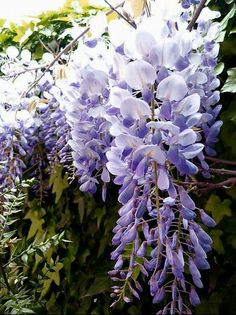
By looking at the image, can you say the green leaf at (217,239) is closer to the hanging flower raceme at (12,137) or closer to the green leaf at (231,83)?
the green leaf at (231,83)

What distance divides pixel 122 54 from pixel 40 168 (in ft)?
2.56

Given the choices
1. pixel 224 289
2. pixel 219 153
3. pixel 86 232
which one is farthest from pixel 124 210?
pixel 86 232

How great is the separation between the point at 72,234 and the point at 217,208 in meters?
0.51

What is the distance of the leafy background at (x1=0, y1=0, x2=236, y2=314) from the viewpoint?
3.39ft

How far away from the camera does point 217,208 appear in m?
1.17

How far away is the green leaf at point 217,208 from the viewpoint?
1163 mm

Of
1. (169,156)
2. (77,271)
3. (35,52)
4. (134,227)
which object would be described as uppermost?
(169,156)

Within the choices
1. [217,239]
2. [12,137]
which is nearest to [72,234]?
[12,137]

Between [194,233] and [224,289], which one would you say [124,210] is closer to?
[194,233]

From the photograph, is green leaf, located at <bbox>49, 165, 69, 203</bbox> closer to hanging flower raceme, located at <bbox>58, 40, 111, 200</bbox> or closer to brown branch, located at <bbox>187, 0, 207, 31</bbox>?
hanging flower raceme, located at <bbox>58, 40, 111, 200</bbox>

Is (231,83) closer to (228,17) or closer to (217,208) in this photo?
(228,17)

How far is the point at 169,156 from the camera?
0.65 metres

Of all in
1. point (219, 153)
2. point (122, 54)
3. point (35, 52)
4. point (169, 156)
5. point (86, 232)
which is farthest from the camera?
point (35, 52)

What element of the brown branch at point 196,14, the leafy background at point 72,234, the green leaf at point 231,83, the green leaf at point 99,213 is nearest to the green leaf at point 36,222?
the leafy background at point 72,234
